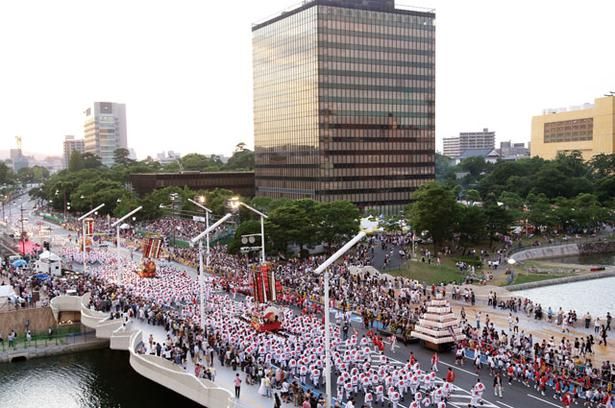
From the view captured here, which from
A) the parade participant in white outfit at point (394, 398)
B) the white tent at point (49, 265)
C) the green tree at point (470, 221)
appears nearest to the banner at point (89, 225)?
the white tent at point (49, 265)

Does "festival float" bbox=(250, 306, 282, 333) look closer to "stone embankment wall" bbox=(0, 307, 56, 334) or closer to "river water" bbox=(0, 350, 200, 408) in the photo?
"river water" bbox=(0, 350, 200, 408)

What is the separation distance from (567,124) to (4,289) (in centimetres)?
16629

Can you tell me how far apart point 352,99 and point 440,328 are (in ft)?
261

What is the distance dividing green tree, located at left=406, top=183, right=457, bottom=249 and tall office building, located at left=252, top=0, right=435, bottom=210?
38.8m

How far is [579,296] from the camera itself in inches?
2302

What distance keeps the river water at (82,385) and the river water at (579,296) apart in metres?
32.7

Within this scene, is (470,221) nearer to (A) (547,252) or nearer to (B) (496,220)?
(B) (496,220)

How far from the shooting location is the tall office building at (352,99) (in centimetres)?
10912

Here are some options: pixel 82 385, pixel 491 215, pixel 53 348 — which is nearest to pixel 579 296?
pixel 491 215

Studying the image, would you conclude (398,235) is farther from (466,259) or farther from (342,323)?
(342,323)

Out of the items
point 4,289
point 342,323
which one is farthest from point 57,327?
point 342,323

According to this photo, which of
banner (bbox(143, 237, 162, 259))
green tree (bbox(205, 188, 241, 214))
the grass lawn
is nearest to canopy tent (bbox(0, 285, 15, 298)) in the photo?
banner (bbox(143, 237, 162, 259))

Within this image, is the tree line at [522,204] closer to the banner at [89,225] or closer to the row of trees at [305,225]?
the row of trees at [305,225]

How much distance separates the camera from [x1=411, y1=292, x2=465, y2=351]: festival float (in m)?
36.1
